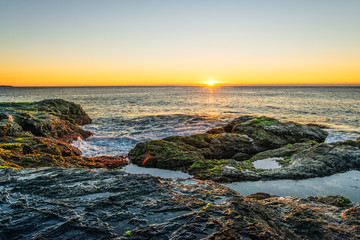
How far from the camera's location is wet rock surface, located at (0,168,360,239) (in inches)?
135

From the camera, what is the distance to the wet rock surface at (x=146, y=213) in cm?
344

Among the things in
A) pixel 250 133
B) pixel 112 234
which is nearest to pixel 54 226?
pixel 112 234

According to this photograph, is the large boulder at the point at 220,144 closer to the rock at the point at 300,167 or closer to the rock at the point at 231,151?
the rock at the point at 231,151

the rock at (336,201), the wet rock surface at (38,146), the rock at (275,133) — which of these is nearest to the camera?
the rock at (336,201)

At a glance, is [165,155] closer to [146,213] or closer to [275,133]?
[146,213]

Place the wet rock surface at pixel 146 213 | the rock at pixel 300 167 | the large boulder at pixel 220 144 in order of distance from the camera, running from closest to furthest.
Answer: the wet rock surface at pixel 146 213 → the rock at pixel 300 167 → the large boulder at pixel 220 144

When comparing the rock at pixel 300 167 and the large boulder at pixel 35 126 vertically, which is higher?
the large boulder at pixel 35 126

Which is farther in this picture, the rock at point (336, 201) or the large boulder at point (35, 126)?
the large boulder at point (35, 126)

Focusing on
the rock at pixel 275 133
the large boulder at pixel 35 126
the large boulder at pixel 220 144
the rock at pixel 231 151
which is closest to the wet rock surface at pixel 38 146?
the large boulder at pixel 35 126

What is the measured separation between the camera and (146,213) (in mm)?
4094

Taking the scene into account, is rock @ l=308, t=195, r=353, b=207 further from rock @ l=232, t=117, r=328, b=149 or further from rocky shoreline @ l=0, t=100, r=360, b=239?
rock @ l=232, t=117, r=328, b=149

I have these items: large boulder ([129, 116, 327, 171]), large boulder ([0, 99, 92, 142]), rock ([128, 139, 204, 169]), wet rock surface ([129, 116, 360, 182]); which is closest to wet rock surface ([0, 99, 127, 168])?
large boulder ([0, 99, 92, 142])

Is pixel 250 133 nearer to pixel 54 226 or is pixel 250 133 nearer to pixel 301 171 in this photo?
pixel 301 171

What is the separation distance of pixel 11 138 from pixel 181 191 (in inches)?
363
